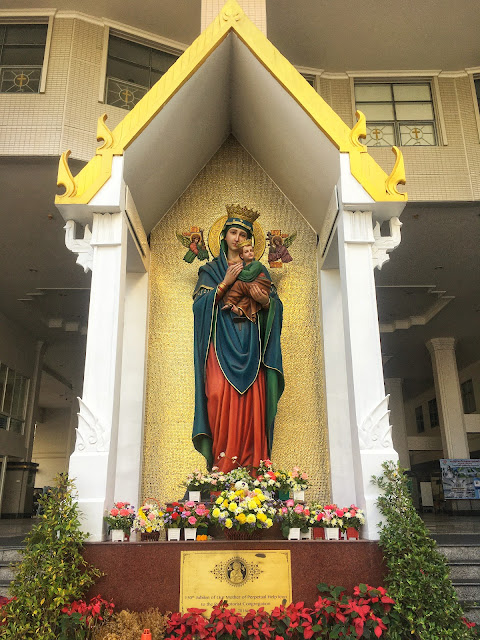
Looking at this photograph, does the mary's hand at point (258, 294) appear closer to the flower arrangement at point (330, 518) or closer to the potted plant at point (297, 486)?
the potted plant at point (297, 486)

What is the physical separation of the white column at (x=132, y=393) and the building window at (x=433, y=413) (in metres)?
15.9

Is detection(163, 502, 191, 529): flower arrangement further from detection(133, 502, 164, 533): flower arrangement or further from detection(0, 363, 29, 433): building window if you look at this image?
detection(0, 363, 29, 433): building window

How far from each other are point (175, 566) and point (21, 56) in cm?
772

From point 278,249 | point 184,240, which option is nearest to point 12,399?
point 184,240

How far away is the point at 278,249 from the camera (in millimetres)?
5770

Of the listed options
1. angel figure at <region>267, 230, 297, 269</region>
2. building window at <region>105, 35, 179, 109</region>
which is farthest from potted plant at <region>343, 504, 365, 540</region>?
building window at <region>105, 35, 179, 109</region>

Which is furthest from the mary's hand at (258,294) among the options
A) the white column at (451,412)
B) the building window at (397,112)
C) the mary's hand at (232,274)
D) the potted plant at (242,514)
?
the white column at (451,412)

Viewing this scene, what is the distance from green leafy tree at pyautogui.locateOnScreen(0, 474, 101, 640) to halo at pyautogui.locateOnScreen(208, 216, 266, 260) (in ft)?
9.30

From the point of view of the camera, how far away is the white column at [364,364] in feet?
12.4

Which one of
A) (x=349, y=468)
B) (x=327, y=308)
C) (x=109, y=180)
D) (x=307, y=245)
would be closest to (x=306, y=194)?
(x=307, y=245)

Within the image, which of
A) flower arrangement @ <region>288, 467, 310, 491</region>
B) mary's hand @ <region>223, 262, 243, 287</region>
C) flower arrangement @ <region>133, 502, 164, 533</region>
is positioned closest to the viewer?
flower arrangement @ <region>133, 502, 164, 533</region>

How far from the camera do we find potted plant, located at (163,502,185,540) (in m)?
3.80

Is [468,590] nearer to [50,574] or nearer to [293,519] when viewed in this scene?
[293,519]

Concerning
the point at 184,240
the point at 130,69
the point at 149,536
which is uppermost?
the point at 130,69
